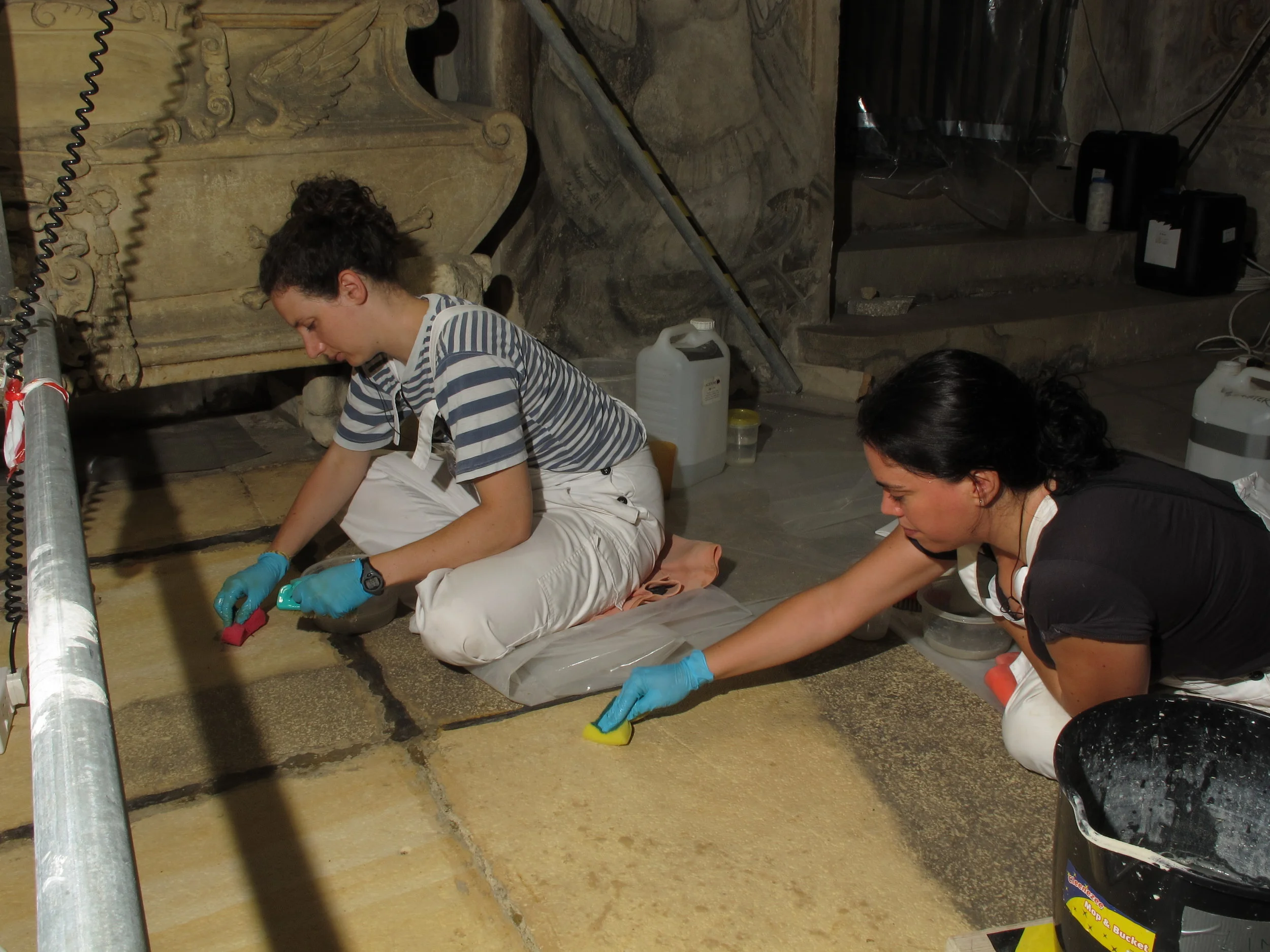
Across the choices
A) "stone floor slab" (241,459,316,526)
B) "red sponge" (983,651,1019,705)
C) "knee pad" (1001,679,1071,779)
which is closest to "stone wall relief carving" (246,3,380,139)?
"stone floor slab" (241,459,316,526)

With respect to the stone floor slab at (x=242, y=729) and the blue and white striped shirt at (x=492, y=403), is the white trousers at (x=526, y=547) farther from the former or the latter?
the stone floor slab at (x=242, y=729)

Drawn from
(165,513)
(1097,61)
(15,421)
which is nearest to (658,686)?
(15,421)

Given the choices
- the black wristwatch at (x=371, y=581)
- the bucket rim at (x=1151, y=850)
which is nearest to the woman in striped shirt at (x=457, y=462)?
the black wristwatch at (x=371, y=581)

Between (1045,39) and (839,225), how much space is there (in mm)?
1647

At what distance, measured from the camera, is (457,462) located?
7.20 ft

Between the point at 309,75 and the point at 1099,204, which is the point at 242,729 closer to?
the point at 309,75

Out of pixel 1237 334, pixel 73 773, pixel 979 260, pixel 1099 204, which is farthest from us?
pixel 1099 204

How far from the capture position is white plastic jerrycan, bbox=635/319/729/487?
3498 mm

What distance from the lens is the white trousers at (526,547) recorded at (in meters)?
2.26

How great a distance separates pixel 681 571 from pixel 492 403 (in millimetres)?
755

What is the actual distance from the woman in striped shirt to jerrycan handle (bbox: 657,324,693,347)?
3.08 ft

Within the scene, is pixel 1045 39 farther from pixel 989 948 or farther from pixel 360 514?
pixel 989 948

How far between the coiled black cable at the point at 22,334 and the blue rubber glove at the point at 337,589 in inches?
22.0

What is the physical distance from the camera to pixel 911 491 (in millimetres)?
1578
